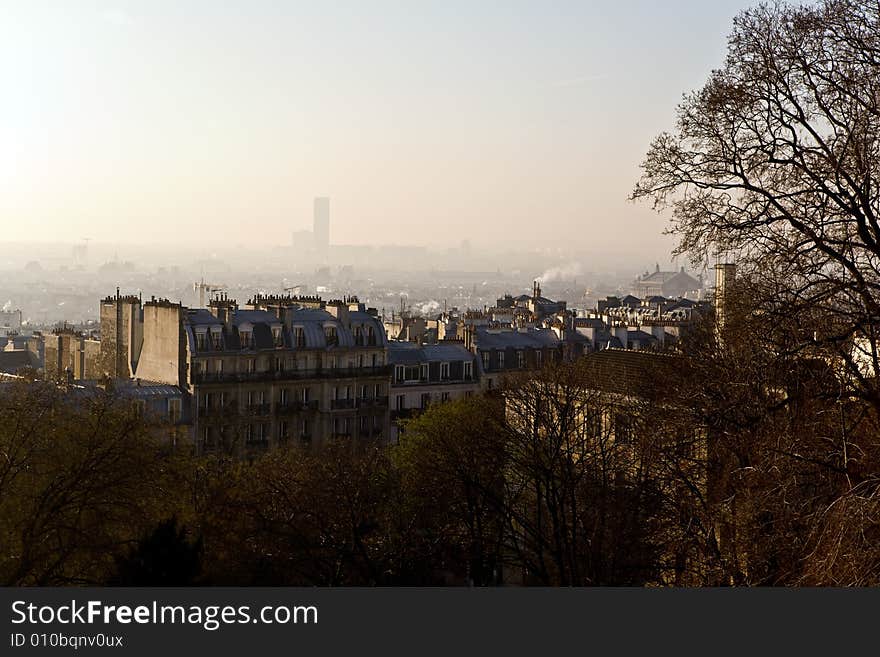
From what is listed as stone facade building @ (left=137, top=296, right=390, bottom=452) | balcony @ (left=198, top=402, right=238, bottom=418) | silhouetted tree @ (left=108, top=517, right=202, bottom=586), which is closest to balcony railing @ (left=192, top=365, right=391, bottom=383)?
stone facade building @ (left=137, top=296, right=390, bottom=452)

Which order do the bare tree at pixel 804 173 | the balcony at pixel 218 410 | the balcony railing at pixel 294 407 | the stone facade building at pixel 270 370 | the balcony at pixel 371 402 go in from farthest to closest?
the balcony at pixel 371 402
the balcony railing at pixel 294 407
the stone facade building at pixel 270 370
the balcony at pixel 218 410
the bare tree at pixel 804 173

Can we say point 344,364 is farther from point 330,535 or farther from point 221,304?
point 330,535

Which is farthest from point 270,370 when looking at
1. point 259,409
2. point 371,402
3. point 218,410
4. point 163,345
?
point 371,402

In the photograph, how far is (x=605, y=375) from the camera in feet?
104

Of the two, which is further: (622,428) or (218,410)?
(218,410)

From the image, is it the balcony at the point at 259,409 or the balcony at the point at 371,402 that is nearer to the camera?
the balcony at the point at 259,409

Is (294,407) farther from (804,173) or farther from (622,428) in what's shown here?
(804,173)

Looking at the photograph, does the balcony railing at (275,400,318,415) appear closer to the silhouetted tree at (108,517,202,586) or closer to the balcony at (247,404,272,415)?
the balcony at (247,404,272,415)

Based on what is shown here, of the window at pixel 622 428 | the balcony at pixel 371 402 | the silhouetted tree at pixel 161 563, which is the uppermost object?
the window at pixel 622 428

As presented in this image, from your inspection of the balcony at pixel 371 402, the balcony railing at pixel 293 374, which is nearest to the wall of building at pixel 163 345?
the balcony railing at pixel 293 374

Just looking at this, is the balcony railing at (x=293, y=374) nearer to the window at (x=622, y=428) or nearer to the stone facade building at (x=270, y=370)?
the stone facade building at (x=270, y=370)

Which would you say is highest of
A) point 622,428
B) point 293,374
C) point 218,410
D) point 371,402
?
point 293,374

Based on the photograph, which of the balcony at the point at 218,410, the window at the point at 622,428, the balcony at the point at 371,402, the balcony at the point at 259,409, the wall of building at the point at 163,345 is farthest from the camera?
the balcony at the point at 371,402

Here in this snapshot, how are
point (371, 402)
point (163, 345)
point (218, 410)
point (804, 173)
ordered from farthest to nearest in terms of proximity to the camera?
point (371, 402) → point (163, 345) → point (218, 410) → point (804, 173)
